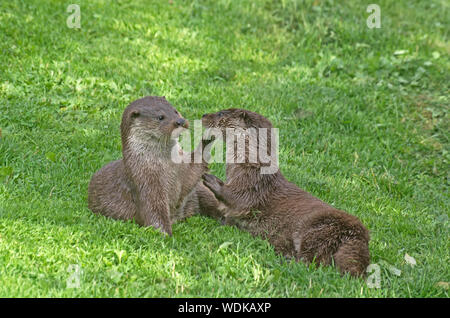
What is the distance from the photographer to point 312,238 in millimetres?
5484

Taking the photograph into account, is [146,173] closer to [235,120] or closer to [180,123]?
[180,123]

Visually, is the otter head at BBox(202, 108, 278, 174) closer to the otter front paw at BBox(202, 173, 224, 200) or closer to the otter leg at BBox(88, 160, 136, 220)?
the otter front paw at BBox(202, 173, 224, 200)

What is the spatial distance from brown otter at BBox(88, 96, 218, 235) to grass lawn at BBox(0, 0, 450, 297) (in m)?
0.19

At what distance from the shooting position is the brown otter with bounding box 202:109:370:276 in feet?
17.6

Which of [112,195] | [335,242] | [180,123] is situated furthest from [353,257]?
[112,195]

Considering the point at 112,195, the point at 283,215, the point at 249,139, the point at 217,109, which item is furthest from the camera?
the point at 217,109

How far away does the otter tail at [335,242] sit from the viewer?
206 inches

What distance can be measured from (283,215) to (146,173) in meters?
1.28

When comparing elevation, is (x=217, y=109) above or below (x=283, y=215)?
above

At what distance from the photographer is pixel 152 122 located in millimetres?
5859

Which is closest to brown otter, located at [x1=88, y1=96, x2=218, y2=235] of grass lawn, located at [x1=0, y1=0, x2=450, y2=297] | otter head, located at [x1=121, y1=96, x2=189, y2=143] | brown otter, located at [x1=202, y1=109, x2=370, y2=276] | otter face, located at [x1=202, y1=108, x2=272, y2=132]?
otter head, located at [x1=121, y1=96, x2=189, y2=143]

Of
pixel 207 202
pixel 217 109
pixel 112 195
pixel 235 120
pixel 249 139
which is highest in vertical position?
pixel 235 120

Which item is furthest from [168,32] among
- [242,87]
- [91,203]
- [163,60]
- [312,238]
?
[312,238]
